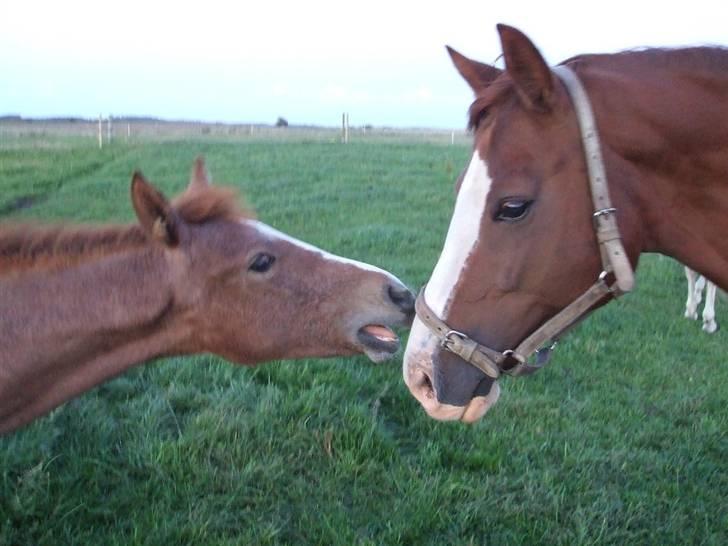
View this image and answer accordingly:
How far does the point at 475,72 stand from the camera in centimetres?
256

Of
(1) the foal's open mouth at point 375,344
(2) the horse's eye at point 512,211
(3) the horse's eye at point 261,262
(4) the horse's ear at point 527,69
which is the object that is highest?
(4) the horse's ear at point 527,69

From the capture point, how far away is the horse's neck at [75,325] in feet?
8.29

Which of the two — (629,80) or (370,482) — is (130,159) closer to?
(370,482)

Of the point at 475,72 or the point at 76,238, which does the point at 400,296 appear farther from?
the point at 76,238

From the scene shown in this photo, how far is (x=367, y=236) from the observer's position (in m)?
9.29

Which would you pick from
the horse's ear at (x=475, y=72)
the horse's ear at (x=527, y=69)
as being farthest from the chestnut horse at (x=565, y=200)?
the horse's ear at (x=475, y=72)

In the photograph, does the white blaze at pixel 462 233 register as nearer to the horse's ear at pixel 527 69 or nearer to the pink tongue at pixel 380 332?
the horse's ear at pixel 527 69

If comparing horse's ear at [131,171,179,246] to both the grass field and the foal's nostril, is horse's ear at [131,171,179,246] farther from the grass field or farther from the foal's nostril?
the grass field

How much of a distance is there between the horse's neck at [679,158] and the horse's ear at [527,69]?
0.23m

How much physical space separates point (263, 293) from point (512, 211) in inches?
41.4

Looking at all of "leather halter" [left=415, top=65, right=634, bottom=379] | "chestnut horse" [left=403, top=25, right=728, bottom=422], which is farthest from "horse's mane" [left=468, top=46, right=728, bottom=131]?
"leather halter" [left=415, top=65, right=634, bottom=379]

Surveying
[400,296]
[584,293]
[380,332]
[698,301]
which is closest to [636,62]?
[584,293]

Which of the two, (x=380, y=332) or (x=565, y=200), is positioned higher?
(x=565, y=200)

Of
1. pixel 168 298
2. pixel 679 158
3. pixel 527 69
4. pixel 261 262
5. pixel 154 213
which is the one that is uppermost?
pixel 527 69
